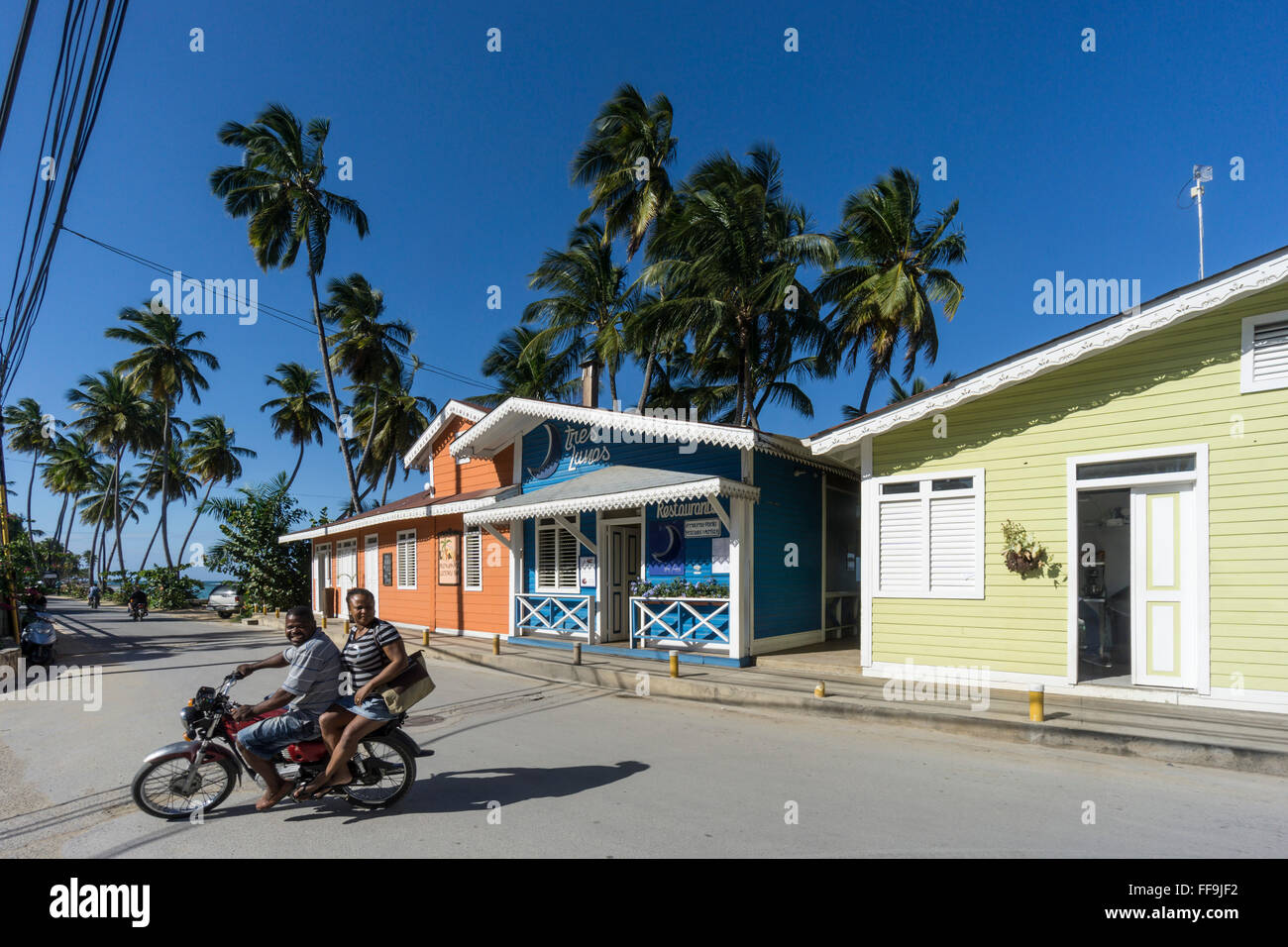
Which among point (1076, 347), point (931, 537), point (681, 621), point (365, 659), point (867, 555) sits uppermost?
point (1076, 347)

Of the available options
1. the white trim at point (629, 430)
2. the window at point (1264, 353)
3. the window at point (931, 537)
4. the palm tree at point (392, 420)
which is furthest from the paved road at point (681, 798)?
the palm tree at point (392, 420)

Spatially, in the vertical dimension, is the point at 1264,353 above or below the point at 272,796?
above

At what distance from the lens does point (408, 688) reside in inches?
210

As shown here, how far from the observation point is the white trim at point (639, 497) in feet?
37.7

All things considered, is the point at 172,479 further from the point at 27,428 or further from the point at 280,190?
the point at 280,190

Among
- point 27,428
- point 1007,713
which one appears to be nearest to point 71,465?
point 27,428

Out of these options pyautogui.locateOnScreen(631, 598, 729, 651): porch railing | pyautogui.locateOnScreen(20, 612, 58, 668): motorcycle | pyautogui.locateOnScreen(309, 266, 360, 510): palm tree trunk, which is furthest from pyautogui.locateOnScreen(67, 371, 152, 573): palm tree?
pyautogui.locateOnScreen(631, 598, 729, 651): porch railing

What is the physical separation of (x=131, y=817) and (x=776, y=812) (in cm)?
471

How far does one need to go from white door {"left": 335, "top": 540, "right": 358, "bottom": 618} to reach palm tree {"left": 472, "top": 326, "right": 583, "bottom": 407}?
8.44m

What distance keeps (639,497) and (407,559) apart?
11454mm

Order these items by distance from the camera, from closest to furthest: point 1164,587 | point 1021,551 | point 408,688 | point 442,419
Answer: point 408,688 < point 1164,587 < point 1021,551 < point 442,419

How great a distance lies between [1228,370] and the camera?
324 inches

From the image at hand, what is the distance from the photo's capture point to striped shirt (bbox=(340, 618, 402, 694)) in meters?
5.33
